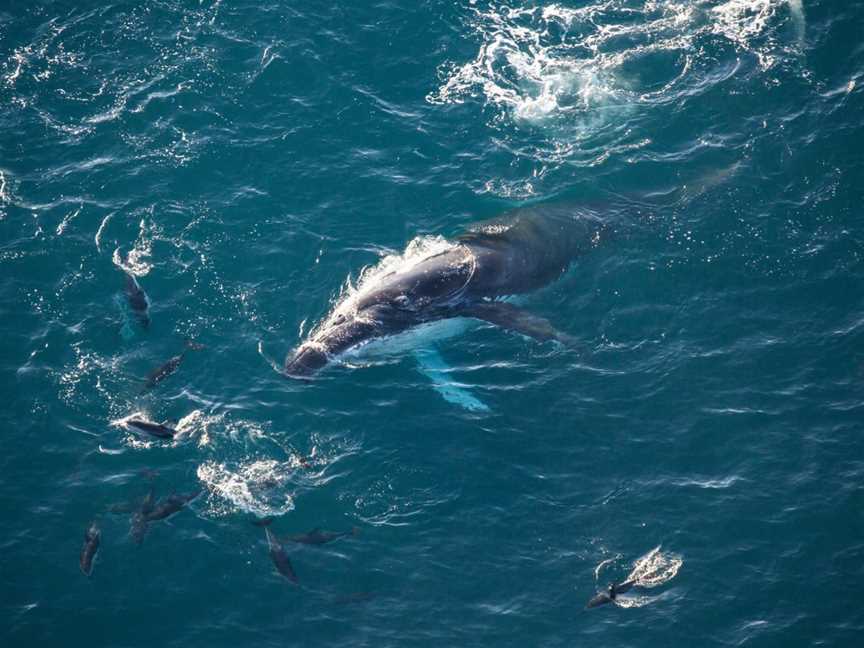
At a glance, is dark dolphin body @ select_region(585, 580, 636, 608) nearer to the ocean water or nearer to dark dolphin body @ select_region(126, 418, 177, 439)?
the ocean water

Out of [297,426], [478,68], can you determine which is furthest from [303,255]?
[478,68]

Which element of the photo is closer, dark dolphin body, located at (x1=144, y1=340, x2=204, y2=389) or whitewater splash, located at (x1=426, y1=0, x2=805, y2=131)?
dark dolphin body, located at (x1=144, y1=340, x2=204, y2=389)

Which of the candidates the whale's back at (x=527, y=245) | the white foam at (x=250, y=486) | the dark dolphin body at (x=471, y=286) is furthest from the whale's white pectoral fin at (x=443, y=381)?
the white foam at (x=250, y=486)

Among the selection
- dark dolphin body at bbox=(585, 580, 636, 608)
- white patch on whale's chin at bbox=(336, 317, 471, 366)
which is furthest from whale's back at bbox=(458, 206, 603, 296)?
dark dolphin body at bbox=(585, 580, 636, 608)

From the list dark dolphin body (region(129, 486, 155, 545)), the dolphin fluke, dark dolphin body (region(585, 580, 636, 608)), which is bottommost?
dark dolphin body (region(585, 580, 636, 608))

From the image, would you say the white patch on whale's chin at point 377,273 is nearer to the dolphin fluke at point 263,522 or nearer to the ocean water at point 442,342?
the ocean water at point 442,342

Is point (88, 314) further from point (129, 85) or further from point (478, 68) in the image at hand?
point (478, 68)
